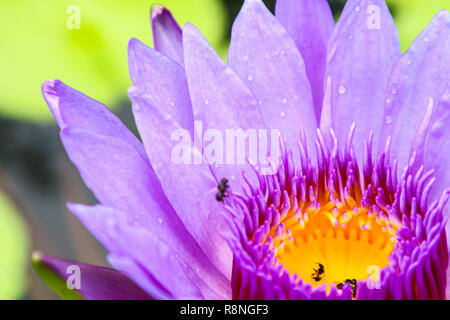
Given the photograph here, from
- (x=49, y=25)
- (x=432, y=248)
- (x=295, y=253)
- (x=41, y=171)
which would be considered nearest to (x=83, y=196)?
(x=41, y=171)

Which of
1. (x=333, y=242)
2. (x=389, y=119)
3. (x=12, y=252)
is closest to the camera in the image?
(x=389, y=119)

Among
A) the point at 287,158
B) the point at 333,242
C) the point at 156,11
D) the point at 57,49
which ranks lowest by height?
the point at 333,242

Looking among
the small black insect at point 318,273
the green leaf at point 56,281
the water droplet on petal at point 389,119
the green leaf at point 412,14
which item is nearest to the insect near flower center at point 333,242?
the small black insect at point 318,273

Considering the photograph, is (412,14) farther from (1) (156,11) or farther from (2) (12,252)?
(2) (12,252)

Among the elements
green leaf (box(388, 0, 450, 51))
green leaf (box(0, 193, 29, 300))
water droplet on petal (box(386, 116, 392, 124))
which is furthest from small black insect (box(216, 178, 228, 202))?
green leaf (box(388, 0, 450, 51))

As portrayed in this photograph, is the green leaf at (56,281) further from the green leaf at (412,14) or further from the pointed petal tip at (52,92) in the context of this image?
the green leaf at (412,14)

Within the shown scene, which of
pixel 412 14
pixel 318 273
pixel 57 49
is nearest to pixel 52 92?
pixel 318 273

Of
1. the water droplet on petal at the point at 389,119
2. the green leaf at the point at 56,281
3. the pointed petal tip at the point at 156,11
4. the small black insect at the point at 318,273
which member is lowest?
the green leaf at the point at 56,281
